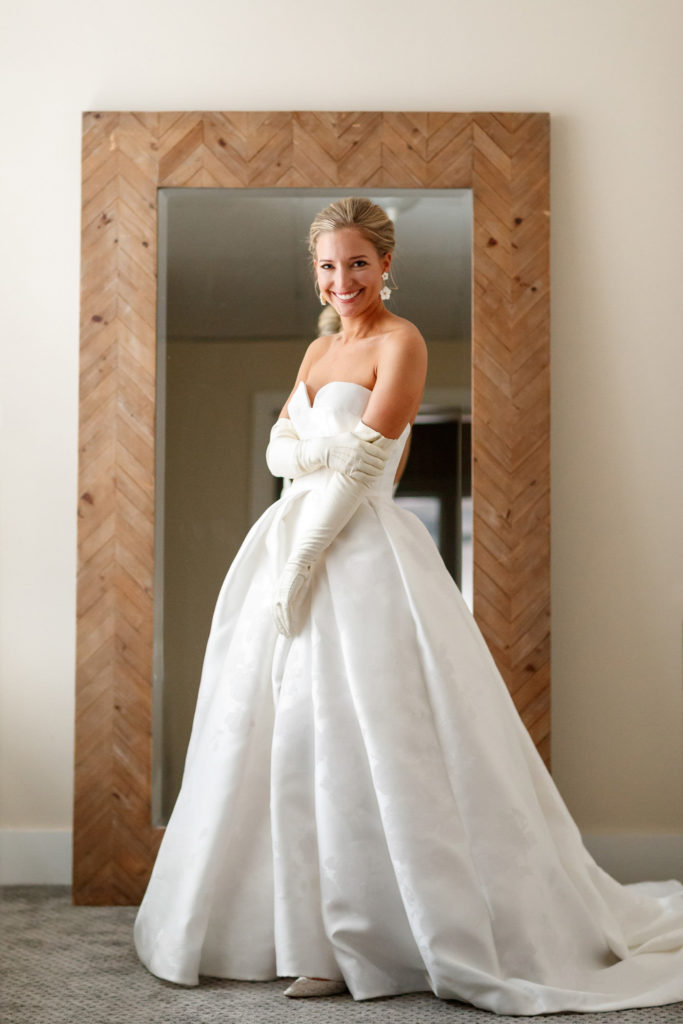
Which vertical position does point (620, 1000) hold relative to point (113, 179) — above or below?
below

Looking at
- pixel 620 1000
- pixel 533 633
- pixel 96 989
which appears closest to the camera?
pixel 620 1000

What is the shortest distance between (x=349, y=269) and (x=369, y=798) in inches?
56.1

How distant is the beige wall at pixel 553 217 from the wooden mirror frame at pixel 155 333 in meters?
0.11

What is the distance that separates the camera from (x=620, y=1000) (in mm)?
2225

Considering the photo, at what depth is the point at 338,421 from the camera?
2.63 metres

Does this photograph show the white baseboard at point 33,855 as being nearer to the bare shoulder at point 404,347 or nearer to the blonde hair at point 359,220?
the bare shoulder at point 404,347

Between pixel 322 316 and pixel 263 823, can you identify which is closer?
pixel 263 823

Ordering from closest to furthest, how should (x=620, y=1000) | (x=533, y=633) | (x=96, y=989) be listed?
(x=620, y=1000) < (x=96, y=989) < (x=533, y=633)

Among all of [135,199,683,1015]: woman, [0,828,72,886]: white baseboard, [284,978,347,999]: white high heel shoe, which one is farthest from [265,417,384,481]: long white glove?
[0,828,72,886]: white baseboard

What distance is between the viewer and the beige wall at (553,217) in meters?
3.42

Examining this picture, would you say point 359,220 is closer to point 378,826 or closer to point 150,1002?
point 378,826

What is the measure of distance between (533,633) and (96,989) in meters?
1.75

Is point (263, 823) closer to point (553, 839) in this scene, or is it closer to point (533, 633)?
point (553, 839)

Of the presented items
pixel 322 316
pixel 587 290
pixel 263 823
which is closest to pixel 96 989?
pixel 263 823
